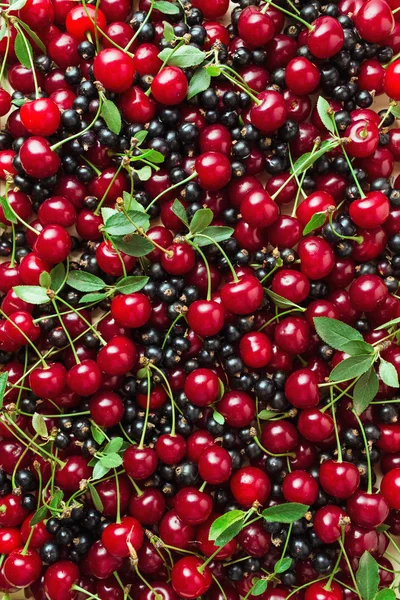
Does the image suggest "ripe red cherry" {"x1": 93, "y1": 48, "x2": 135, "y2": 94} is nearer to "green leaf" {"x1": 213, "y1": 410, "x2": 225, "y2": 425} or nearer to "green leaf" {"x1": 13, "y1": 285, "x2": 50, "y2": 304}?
"green leaf" {"x1": 13, "y1": 285, "x2": 50, "y2": 304}

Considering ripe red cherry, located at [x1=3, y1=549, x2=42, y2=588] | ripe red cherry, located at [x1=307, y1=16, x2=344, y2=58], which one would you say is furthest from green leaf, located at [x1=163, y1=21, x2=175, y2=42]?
ripe red cherry, located at [x1=3, y1=549, x2=42, y2=588]

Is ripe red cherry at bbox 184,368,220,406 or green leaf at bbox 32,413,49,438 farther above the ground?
ripe red cherry at bbox 184,368,220,406

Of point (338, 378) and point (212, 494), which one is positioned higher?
point (338, 378)

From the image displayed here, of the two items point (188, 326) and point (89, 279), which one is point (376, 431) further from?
point (89, 279)

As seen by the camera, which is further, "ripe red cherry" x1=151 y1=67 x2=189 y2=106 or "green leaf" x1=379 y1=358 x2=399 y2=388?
"ripe red cherry" x1=151 y1=67 x2=189 y2=106

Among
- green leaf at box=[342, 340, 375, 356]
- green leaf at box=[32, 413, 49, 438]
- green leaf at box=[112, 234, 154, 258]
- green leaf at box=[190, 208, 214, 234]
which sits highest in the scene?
green leaf at box=[190, 208, 214, 234]

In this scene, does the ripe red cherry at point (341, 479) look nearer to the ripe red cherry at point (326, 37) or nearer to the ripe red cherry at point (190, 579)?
the ripe red cherry at point (190, 579)

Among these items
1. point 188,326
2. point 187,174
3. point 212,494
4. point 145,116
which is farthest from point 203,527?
point 145,116

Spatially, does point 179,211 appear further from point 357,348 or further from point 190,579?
point 190,579
